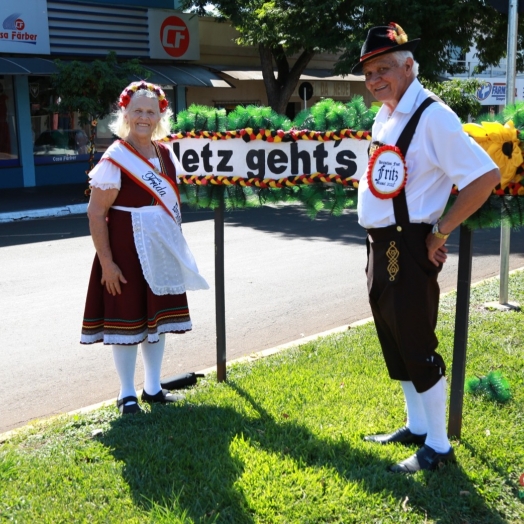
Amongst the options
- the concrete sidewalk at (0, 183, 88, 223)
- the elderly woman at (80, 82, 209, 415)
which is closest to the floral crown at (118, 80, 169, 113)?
the elderly woman at (80, 82, 209, 415)

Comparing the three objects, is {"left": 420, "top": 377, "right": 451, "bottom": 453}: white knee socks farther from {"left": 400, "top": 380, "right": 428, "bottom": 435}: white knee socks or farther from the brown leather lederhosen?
{"left": 400, "top": 380, "right": 428, "bottom": 435}: white knee socks

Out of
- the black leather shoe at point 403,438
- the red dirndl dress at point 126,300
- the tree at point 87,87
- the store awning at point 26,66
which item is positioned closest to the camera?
the black leather shoe at point 403,438

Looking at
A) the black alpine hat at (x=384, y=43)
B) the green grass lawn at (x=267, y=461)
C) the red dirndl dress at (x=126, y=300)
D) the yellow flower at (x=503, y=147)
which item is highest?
the black alpine hat at (x=384, y=43)

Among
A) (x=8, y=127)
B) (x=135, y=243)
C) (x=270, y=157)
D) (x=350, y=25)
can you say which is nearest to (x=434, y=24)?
(x=350, y=25)

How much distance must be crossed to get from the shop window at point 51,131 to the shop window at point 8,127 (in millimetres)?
627

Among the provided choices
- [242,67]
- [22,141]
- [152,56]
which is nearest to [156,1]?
[152,56]

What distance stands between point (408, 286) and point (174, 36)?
2066cm

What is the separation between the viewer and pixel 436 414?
3.38 m

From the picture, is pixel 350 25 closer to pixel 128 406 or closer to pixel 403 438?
pixel 128 406

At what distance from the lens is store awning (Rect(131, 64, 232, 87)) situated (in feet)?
67.6

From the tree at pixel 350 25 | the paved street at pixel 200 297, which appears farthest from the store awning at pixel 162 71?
the paved street at pixel 200 297

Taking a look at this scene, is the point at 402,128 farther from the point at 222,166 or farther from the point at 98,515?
the point at 98,515

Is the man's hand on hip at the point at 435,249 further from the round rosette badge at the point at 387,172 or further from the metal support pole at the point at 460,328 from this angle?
the metal support pole at the point at 460,328

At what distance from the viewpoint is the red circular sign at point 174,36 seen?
22.2m
